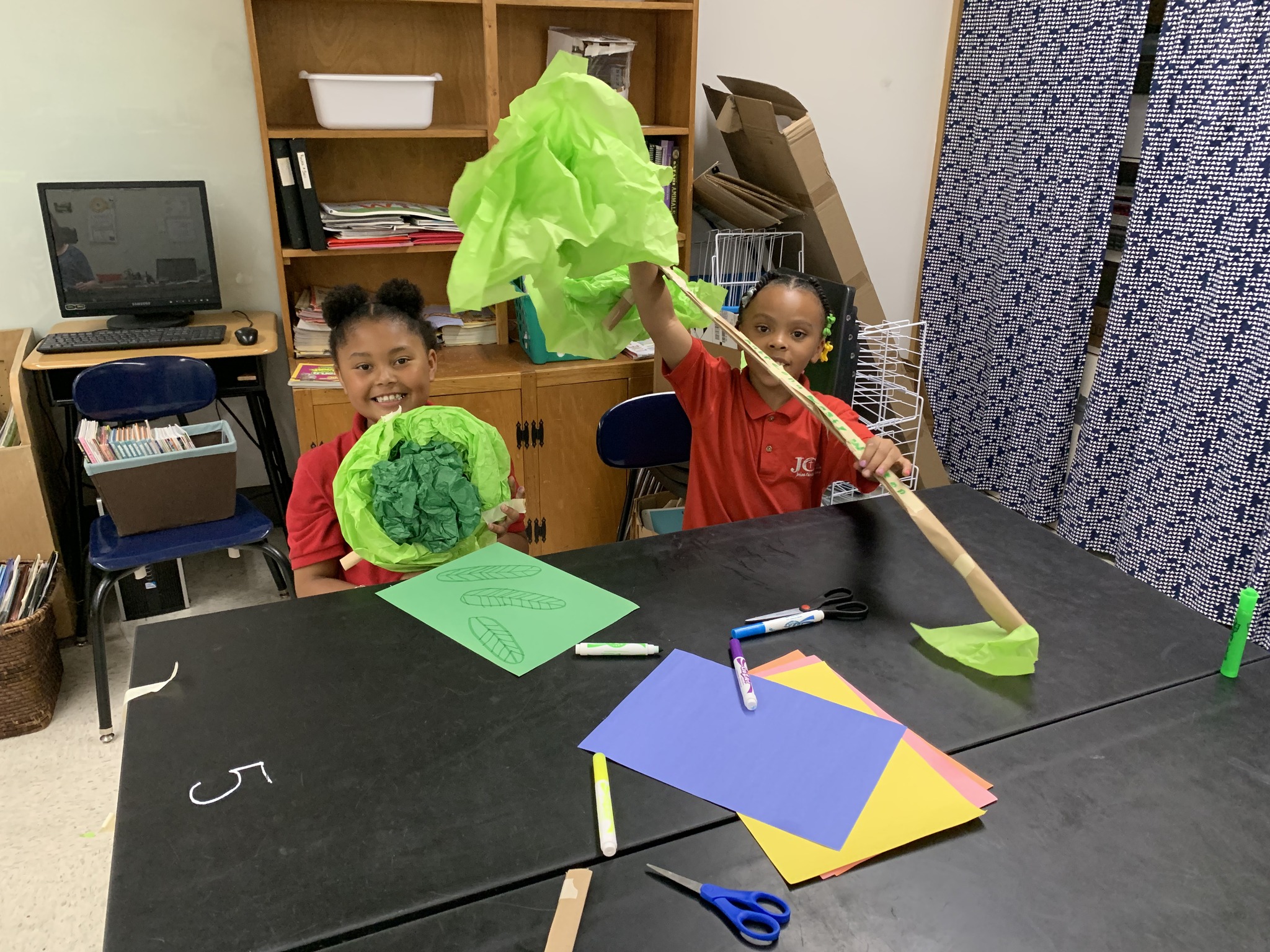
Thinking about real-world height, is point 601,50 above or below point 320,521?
above

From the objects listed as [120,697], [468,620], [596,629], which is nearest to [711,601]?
[596,629]

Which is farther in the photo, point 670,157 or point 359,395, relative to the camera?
point 670,157

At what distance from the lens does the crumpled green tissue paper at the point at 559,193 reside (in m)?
1.08

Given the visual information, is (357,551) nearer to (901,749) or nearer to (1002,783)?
(901,749)

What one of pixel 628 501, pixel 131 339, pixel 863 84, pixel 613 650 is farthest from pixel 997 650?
pixel 863 84

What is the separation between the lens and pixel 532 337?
2.71 m

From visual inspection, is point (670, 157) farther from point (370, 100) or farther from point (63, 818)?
point (63, 818)

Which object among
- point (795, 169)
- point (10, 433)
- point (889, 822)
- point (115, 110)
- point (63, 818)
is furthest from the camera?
point (795, 169)

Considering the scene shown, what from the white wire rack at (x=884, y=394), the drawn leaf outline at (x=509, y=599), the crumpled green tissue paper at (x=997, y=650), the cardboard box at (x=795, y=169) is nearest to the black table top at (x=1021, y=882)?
the crumpled green tissue paper at (x=997, y=650)

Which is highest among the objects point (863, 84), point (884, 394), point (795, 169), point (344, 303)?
point (863, 84)

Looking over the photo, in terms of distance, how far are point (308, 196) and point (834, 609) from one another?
A: 206cm

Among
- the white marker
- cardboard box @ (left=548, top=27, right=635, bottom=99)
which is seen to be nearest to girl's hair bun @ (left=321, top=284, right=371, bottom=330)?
the white marker

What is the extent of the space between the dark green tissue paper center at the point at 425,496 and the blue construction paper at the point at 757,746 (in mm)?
400

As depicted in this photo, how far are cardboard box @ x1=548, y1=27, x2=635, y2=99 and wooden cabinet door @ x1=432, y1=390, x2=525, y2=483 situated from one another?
1.03 meters
